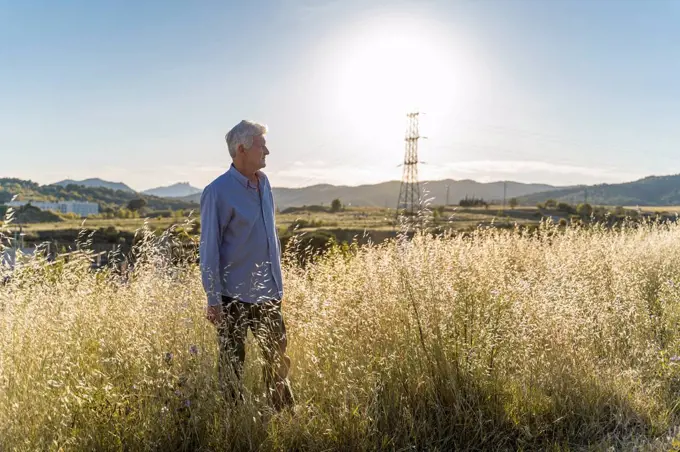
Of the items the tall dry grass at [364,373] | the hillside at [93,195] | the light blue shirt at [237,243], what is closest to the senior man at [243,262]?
the light blue shirt at [237,243]

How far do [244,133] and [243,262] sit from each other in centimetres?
90

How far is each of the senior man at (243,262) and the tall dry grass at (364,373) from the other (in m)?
0.20

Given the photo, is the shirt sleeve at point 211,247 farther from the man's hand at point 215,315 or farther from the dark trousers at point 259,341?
the dark trousers at point 259,341

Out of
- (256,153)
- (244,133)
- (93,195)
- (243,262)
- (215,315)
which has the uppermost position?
(93,195)

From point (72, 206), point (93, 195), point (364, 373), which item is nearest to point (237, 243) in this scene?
point (364, 373)

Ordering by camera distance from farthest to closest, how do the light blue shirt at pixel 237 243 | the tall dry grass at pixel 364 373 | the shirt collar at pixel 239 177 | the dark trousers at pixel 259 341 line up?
the shirt collar at pixel 239 177, the light blue shirt at pixel 237 243, the dark trousers at pixel 259 341, the tall dry grass at pixel 364 373

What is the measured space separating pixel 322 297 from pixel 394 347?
1.04 m

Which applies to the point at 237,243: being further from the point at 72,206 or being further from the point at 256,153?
the point at 72,206

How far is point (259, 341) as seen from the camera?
358cm

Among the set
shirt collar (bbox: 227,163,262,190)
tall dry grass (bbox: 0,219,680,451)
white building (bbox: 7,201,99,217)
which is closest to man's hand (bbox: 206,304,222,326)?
tall dry grass (bbox: 0,219,680,451)

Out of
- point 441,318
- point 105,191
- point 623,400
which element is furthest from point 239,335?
point 105,191

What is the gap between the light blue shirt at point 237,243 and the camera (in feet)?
11.4

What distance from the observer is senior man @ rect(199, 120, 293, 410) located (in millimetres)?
3438

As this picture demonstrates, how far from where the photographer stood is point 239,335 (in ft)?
11.4
